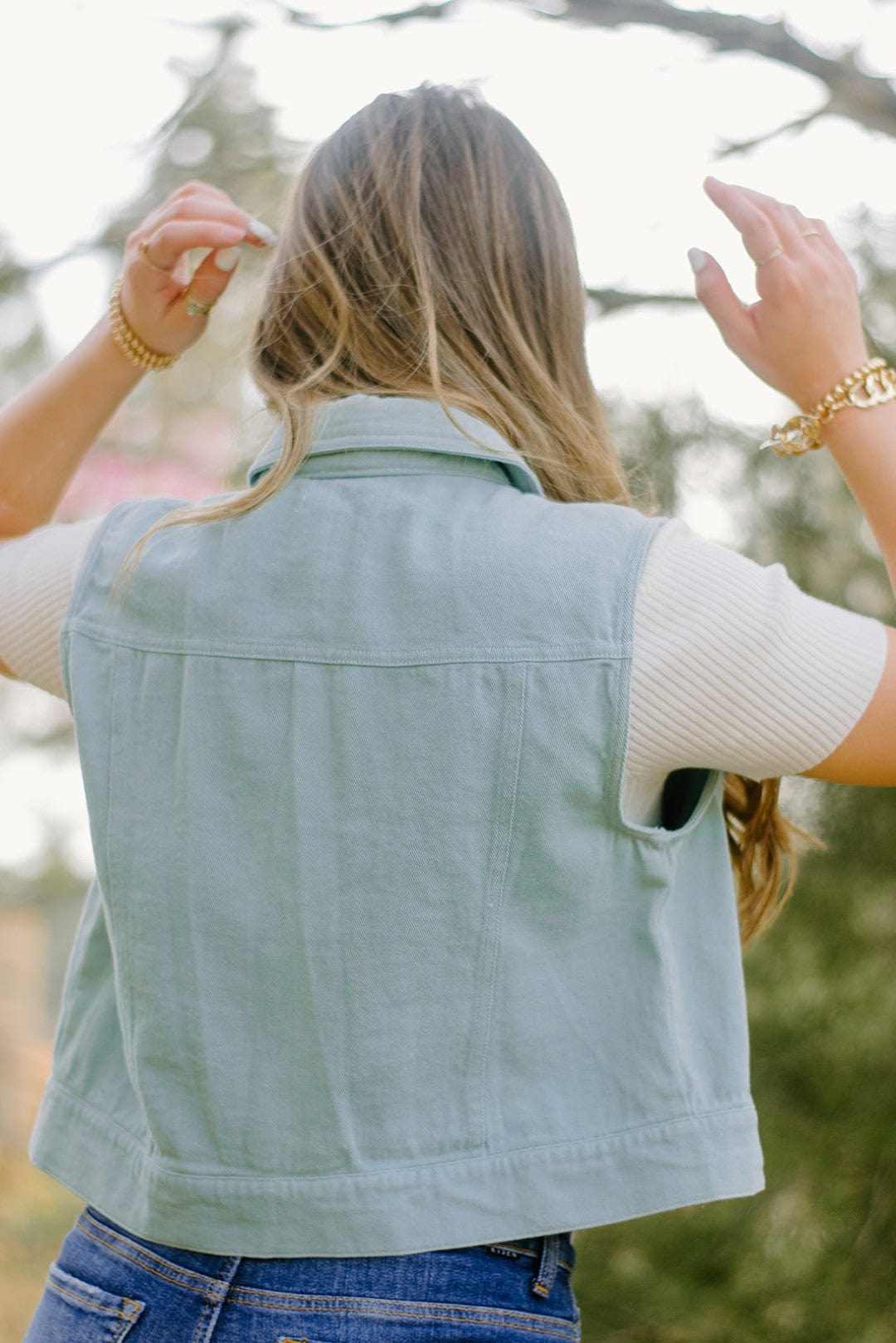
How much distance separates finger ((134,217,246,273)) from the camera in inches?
33.9

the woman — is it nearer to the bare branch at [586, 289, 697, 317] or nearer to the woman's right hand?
the woman's right hand

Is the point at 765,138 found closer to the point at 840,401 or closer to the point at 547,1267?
the point at 840,401

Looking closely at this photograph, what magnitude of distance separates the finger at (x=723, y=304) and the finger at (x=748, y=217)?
0.15 feet

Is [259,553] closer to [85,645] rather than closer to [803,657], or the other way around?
[85,645]

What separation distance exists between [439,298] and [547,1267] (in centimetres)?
58

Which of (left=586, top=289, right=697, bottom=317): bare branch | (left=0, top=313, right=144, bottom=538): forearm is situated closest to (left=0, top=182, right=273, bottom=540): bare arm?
(left=0, top=313, right=144, bottom=538): forearm

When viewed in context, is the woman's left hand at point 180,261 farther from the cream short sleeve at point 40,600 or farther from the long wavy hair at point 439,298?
the cream short sleeve at point 40,600

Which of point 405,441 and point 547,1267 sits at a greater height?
point 405,441

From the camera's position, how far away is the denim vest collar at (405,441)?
0.75m

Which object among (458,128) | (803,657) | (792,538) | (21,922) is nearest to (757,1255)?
(792,538)

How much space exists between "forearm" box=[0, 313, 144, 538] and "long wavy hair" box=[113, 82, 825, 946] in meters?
0.17

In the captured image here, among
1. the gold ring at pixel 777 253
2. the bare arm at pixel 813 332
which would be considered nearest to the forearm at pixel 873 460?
the bare arm at pixel 813 332

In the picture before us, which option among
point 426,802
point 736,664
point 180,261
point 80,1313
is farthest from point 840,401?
point 80,1313

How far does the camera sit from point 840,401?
79cm
